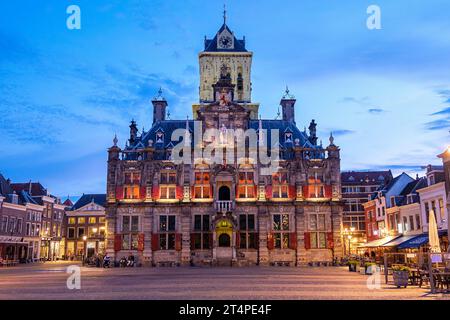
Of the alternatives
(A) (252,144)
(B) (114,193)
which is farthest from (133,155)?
(A) (252,144)

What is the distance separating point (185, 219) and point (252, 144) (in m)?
12.1

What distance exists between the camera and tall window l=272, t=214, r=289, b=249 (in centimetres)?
5228

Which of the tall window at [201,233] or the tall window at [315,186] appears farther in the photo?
the tall window at [315,186]

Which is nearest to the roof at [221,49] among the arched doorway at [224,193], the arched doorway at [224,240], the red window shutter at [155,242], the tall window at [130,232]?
the arched doorway at [224,193]

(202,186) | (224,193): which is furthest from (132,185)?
(224,193)

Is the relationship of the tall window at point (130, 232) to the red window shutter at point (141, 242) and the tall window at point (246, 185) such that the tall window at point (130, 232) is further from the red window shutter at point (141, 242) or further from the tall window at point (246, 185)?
the tall window at point (246, 185)

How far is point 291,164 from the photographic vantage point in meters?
53.9

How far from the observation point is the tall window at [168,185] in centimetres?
5359

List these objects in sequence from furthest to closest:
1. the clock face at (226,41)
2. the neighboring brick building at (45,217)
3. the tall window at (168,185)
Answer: the neighboring brick building at (45,217), the clock face at (226,41), the tall window at (168,185)

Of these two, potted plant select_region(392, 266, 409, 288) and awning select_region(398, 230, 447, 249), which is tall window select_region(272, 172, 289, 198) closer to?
awning select_region(398, 230, 447, 249)

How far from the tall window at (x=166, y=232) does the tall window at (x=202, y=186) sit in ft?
13.4

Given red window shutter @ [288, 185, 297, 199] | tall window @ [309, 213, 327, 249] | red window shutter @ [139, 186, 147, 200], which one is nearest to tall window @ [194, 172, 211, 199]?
red window shutter @ [139, 186, 147, 200]

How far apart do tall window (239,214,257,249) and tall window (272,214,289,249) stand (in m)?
2.45
